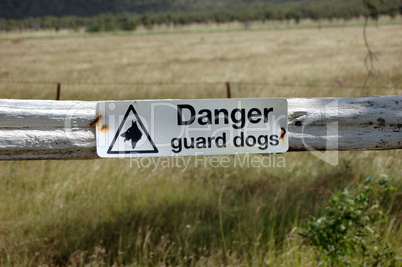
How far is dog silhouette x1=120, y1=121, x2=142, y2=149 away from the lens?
6.91 feet

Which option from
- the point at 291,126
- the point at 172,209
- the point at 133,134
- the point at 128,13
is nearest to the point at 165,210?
the point at 172,209

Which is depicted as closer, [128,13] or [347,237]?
[347,237]

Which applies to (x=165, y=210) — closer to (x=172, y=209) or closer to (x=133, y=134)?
(x=172, y=209)

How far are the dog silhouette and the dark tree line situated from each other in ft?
12.0

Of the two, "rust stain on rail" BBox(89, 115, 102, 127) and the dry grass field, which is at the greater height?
"rust stain on rail" BBox(89, 115, 102, 127)

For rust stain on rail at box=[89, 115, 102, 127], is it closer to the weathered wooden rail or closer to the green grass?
the weathered wooden rail

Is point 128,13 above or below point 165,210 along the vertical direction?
above

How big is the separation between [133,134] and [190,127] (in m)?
0.31

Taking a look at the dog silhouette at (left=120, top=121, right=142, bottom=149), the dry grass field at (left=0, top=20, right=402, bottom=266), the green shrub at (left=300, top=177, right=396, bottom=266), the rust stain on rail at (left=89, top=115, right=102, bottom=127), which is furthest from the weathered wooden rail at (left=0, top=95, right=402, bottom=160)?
the dry grass field at (left=0, top=20, right=402, bottom=266)

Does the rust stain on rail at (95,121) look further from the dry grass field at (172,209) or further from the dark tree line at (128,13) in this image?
the dark tree line at (128,13)

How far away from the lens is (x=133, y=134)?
83.2 inches

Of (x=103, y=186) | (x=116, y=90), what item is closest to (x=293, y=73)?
(x=116, y=90)

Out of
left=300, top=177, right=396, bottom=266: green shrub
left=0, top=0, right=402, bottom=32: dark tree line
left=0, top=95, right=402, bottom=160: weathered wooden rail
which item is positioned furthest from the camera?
left=0, top=0, right=402, bottom=32: dark tree line

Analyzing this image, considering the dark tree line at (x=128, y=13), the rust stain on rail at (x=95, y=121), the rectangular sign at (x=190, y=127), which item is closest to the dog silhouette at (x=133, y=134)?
the rectangular sign at (x=190, y=127)
